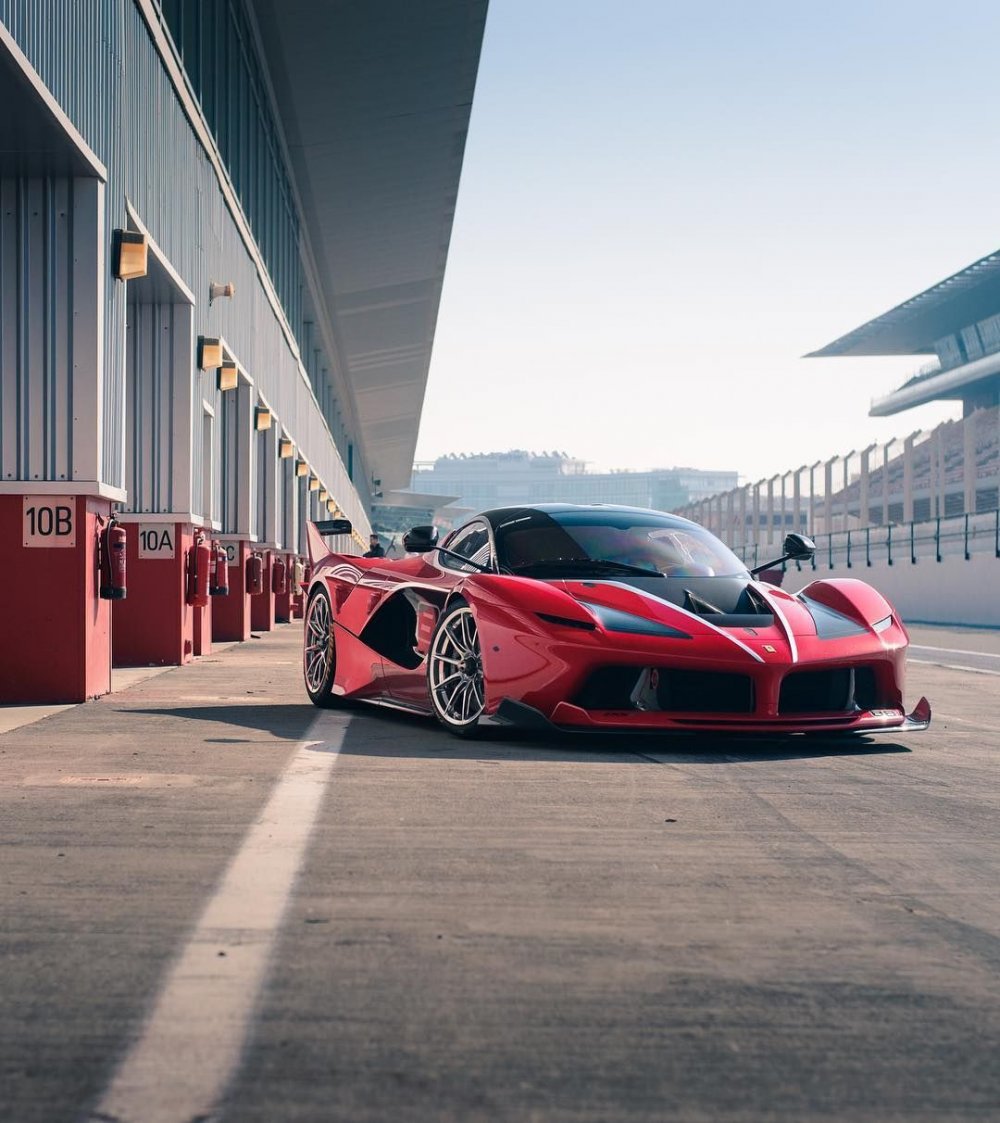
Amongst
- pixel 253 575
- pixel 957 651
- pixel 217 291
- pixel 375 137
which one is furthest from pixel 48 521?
pixel 375 137

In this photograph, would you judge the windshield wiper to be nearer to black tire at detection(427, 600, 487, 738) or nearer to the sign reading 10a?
black tire at detection(427, 600, 487, 738)

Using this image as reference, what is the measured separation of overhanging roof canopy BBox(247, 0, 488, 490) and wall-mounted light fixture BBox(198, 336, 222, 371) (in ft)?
29.4

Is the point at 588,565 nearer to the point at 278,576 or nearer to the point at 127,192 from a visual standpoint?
the point at 127,192

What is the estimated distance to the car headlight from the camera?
7.18 meters

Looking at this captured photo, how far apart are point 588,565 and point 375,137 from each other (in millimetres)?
22510

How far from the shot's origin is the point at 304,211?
3428 cm

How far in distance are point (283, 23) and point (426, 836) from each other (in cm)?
2063

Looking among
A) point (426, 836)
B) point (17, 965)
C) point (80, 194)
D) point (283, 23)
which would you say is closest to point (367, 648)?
point (80, 194)

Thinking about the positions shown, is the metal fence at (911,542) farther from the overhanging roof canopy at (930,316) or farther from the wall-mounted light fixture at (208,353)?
the overhanging roof canopy at (930,316)

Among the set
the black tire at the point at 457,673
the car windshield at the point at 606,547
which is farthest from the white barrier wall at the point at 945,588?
the black tire at the point at 457,673

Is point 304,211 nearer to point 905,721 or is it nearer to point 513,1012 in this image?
point 905,721

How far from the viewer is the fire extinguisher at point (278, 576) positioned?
81.7 ft

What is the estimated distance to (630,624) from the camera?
23.7 ft

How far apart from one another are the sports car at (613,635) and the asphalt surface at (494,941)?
629 millimetres
